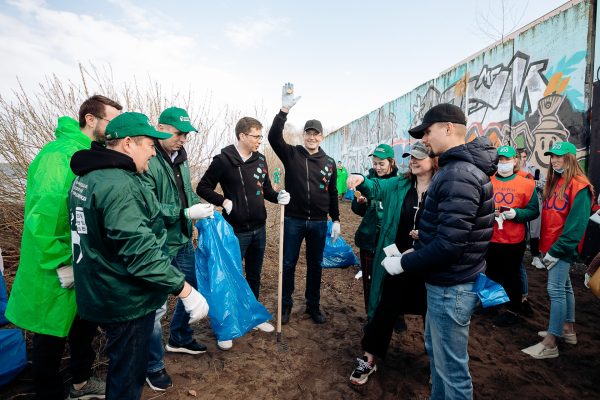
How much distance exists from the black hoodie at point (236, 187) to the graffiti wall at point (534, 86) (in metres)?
5.00

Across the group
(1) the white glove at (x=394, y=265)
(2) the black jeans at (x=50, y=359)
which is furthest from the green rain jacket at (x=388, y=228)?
(2) the black jeans at (x=50, y=359)

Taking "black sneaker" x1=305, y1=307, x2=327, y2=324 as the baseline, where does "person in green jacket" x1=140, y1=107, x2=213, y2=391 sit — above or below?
above

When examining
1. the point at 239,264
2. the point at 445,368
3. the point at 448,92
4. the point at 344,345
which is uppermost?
the point at 448,92

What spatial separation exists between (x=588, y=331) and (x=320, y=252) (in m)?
2.94

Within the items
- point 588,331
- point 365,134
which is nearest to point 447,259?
point 588,331

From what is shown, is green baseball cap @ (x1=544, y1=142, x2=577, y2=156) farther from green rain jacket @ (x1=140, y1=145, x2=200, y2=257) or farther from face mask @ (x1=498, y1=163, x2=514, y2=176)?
green rain jacket @ (x1=140, y1=145, x2=200, y2=257)

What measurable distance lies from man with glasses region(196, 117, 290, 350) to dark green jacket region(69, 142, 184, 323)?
1544 mm

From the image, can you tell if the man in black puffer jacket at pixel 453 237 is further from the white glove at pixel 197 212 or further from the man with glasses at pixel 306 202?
the man with glasses at pixel 306 202

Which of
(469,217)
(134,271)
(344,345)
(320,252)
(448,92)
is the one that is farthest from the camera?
(448,92)

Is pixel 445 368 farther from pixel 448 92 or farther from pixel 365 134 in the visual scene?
pixel 365 134

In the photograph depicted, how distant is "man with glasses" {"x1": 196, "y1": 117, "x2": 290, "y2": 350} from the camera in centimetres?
329

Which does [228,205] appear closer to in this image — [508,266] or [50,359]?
[50,359]

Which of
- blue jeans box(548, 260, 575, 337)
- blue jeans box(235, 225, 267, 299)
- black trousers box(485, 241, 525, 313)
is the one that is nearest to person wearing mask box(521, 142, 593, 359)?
blue jeans box(548, 260, 575, 337)

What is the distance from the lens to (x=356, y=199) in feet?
11.4
